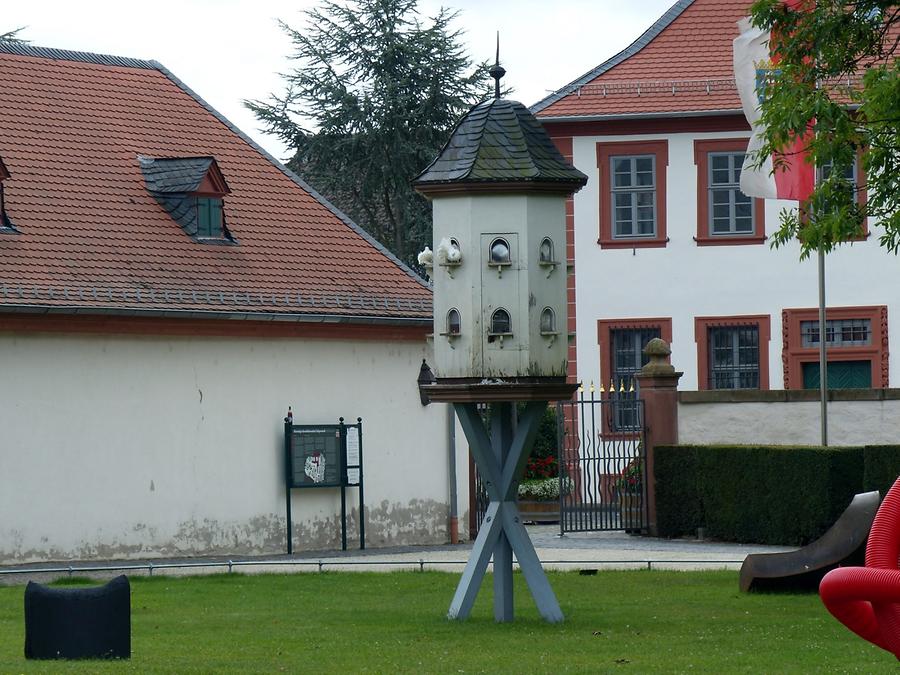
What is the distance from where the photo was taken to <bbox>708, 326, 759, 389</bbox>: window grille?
118ft

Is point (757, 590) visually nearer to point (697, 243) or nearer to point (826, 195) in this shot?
point (826, 195)

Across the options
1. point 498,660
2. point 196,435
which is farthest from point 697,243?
point 498,660

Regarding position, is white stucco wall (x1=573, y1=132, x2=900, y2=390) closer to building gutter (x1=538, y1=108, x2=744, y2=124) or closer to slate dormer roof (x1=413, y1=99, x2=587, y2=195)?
building gutter (x1=538, y1=108, x2=744, y2=124)

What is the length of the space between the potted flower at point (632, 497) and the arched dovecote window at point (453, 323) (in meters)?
11.7

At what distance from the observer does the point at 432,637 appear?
556 inches

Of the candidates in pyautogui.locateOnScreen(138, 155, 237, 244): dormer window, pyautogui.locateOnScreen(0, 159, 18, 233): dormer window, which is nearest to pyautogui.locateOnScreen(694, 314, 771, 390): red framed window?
pyautogui.locateOnScreen(138, 155, 237, 244): dormer window

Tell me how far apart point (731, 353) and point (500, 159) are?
70.4 ft

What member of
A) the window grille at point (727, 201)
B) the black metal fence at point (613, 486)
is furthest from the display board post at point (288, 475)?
the window grille at point (727, 201)

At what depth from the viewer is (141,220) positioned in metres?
24.7

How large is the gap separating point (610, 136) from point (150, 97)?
11466 mm

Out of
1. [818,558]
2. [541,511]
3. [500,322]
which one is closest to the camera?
[500,322]

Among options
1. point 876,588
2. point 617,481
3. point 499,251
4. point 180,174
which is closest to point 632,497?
point 617,481

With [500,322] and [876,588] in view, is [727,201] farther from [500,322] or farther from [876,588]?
[876,588]

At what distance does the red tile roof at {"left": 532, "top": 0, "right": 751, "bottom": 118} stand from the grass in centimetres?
1787
